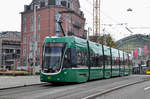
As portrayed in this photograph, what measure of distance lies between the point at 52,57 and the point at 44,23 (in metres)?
51.9

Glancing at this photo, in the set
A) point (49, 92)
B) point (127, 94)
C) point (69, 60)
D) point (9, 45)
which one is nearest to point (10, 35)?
point (9, 45)

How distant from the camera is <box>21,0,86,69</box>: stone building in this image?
228 ft

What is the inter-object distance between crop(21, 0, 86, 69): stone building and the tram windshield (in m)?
45.4

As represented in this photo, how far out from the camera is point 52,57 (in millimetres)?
19797

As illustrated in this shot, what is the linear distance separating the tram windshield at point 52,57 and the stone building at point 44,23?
149ft

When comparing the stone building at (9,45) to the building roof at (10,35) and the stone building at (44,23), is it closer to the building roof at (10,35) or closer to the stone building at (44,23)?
the building roof at (10,35)

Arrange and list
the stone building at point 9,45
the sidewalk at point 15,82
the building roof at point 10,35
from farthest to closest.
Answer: the building roof at point 10,35 < the stone building at point 9,45 < the sidewalk at point 15,82

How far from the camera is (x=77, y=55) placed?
2167 centimetres

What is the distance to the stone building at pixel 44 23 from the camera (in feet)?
228

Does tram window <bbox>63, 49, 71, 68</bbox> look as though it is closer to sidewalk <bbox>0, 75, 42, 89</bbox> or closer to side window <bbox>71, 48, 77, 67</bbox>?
side window <bbox>71, 48, 77, 67</bbox>

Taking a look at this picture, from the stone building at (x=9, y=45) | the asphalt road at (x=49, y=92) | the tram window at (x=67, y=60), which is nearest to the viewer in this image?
the asphalt road at (x=49, y=92)

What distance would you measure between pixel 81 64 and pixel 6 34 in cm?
7209

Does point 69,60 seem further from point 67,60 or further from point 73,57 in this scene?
point 73,57

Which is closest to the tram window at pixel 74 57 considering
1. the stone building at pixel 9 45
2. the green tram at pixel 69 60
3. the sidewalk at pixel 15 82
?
the green tram at pixel 69 60
